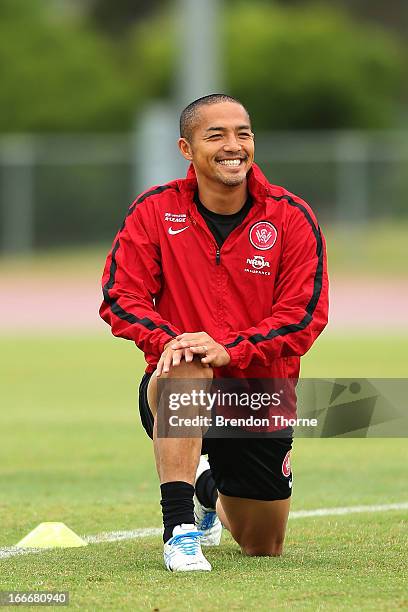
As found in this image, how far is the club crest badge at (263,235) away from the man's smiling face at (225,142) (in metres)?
0.21

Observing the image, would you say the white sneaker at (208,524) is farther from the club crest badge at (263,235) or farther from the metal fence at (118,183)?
the metal fence at (118,183)

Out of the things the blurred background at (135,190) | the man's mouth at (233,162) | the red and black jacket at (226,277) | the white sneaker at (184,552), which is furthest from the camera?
the blurred background at (135,190)

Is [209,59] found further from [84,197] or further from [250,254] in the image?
[250,254]

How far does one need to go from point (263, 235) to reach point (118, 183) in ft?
88.1

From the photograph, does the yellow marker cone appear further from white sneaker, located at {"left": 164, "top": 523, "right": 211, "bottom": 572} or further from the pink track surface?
the pink track surface

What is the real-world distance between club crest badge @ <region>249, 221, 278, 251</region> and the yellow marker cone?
5.21ft

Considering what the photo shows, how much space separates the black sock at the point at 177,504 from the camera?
6.18 metres

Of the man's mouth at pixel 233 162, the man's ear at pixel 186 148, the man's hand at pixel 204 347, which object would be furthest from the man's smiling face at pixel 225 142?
the man's hand at pixel 204 347

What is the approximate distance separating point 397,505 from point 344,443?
292 centimetres

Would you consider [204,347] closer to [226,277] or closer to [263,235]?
[226,277]

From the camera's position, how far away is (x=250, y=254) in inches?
257

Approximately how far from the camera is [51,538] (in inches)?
270

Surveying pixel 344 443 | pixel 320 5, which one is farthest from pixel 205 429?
pixel 320 5

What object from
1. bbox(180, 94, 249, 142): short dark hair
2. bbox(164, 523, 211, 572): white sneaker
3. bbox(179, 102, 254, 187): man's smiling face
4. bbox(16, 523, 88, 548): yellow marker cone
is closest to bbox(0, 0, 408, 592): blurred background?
bbox(16, 523, 88, 548): yellow marker cone
